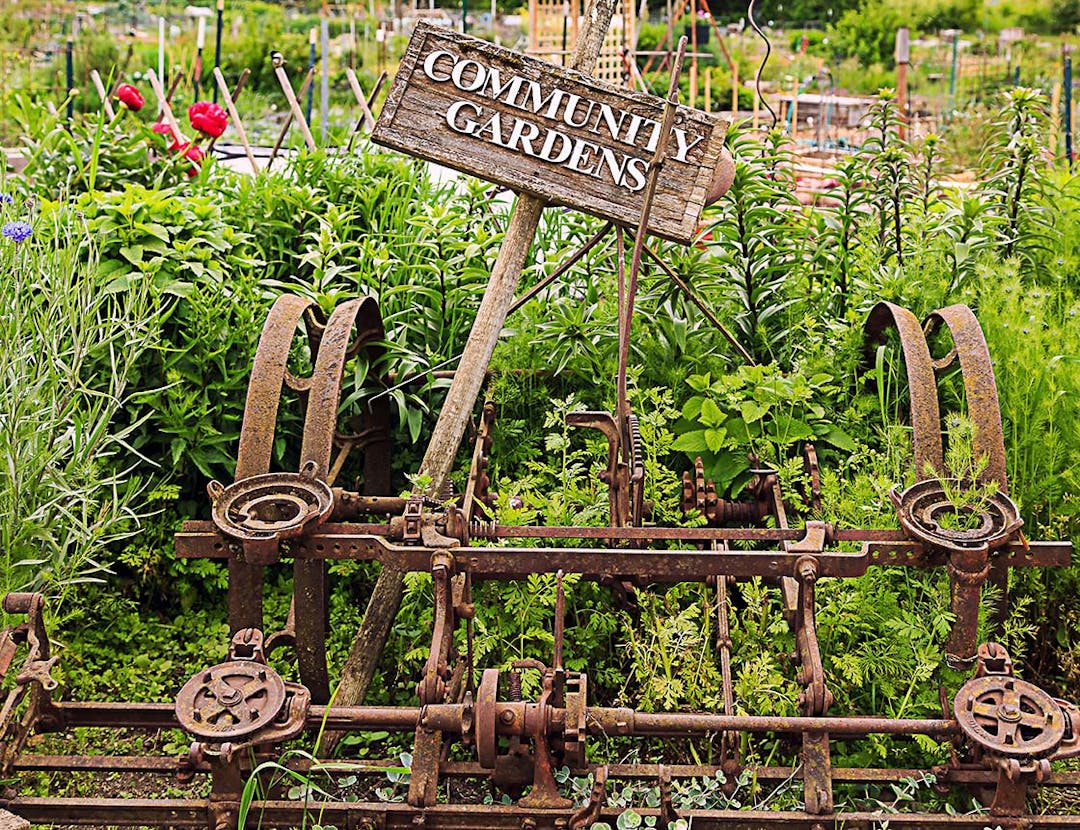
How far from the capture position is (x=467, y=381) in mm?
3488

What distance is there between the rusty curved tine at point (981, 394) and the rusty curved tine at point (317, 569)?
1.61m

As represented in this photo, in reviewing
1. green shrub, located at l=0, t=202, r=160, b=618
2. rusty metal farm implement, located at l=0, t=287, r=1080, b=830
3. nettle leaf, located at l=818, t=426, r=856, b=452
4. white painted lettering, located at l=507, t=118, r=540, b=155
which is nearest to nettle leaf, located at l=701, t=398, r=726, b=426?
nettle leaf, located at l=818, t=426, r=856, b=452

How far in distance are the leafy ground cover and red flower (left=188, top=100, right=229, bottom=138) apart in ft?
1.08

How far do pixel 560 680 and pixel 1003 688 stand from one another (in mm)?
945

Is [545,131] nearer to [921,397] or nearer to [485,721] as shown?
[921,397]

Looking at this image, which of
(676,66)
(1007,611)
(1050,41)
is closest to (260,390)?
(676,66)

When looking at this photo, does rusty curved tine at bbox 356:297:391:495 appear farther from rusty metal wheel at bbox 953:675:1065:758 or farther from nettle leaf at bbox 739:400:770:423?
rusty metal wheel at bbox 953:675:1065:758

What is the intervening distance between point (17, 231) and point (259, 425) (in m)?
0.93

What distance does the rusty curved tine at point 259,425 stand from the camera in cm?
294

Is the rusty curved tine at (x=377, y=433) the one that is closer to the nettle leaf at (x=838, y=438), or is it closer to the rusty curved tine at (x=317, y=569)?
the rusty curved tine at (x=317, y=569)

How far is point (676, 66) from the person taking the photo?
3051 mm

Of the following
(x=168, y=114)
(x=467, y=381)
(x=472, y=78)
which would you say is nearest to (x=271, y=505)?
(x=467, y=381)

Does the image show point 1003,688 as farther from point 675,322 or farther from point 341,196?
point 341,196

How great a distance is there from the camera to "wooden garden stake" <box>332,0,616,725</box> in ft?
11.0
